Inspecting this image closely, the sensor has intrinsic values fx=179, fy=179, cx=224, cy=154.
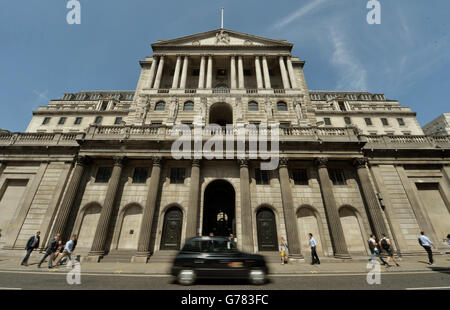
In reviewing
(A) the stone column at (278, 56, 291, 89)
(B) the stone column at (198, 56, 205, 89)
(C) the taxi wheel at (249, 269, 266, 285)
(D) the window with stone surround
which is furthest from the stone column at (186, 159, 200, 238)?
(D) the window with stone surround

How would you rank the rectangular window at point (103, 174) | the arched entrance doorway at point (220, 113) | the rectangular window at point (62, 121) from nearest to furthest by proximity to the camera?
1. the rectangular window at point (103, 174)
2. the arched entrance doorway at point (220, 113)
3. the rectangular window at point (62, 121)

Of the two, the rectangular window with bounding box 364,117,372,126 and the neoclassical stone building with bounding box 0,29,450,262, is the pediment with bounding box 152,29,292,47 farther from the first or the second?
the rectangular window with bounding box 364,117,372,126

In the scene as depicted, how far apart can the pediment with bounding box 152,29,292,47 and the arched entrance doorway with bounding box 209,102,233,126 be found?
11.3 metres

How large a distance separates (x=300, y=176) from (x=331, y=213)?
158 inches

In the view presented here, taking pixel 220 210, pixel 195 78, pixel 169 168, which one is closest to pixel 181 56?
pixel 195 78

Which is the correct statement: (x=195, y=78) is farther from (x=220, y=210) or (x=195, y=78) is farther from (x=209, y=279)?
(x=209, y=279)

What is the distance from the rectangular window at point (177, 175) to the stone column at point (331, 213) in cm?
1248

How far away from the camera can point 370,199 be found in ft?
48.4

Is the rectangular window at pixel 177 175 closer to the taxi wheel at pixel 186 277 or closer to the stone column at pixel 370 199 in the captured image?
the taxi wheel at pixel 186 277

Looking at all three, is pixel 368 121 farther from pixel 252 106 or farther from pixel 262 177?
pixel 262 177

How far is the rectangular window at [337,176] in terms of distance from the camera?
16781 millimetres

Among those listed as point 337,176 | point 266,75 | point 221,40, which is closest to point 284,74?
point 266,75

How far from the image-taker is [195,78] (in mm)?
27703

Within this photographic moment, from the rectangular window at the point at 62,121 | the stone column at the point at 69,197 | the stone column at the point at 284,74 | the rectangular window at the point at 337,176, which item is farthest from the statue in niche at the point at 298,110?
the rectangular window at the point at 62,121
